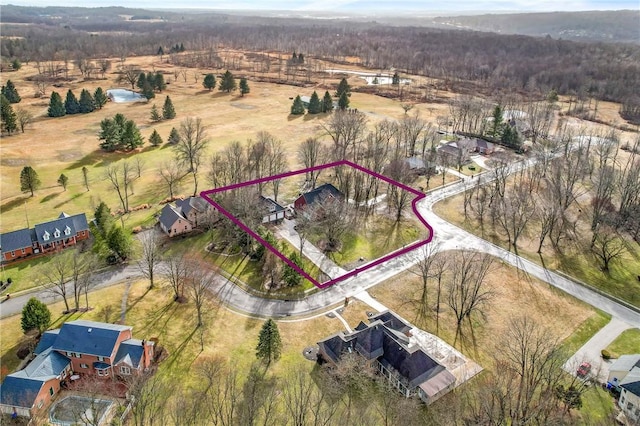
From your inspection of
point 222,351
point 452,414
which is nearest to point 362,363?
point 452,414

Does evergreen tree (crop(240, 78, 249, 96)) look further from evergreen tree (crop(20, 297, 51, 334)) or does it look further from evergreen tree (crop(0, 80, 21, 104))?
evergreen tree (crop(20, 297, 51, 334))

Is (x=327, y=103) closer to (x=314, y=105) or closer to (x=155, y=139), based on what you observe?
(x=314, y=105)

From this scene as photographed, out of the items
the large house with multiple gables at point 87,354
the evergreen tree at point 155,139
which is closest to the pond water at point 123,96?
the evergreen tree at point 155,139

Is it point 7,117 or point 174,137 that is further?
point 7,117

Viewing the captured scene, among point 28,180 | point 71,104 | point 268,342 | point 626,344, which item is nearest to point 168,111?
point 71,104

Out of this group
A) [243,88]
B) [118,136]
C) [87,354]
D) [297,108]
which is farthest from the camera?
[243,88]

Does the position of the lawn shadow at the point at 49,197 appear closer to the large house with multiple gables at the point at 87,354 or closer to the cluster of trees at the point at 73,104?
the large house with multiple gables at the point at 87,354
